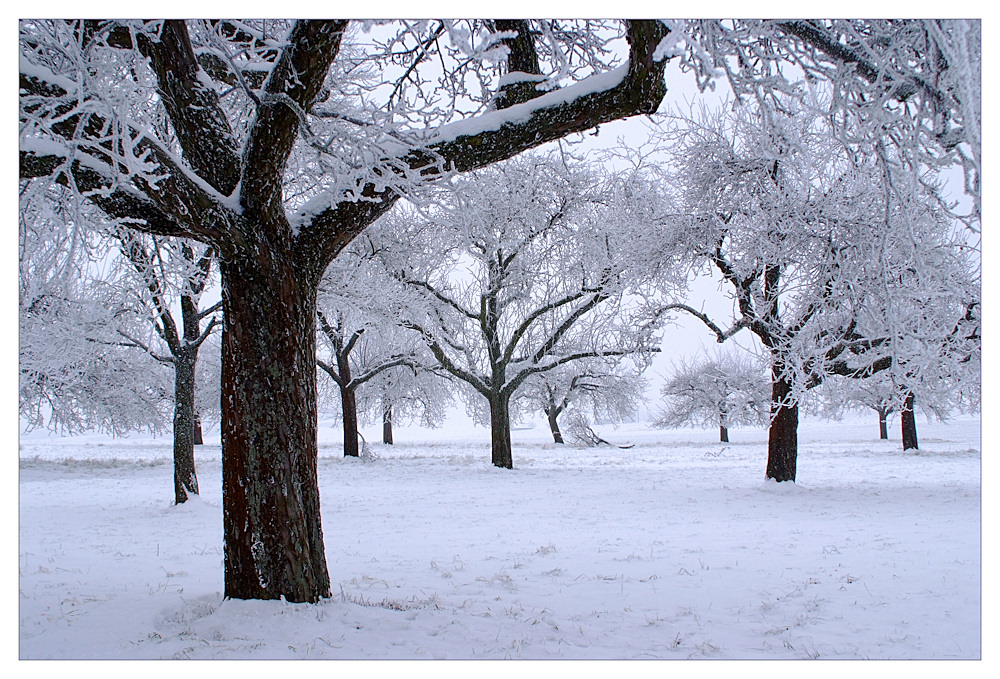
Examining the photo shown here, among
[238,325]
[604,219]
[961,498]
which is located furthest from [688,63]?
[604,219]

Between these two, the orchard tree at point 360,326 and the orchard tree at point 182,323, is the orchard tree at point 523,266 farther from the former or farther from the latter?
the orchard tree at point 182,323

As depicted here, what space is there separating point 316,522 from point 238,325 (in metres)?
A: 1.20

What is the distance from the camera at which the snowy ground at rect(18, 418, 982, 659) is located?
337 cm

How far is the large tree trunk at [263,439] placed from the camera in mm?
3445

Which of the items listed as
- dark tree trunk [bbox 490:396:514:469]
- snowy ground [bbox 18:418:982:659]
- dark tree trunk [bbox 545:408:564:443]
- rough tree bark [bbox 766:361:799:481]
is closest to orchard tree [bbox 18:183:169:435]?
snowy ground [bbox 18:418:982:659]

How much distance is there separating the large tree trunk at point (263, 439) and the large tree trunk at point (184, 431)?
571cm

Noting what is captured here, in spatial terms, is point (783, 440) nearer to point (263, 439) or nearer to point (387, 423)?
point (263, 439)

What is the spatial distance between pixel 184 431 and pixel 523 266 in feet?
26.2

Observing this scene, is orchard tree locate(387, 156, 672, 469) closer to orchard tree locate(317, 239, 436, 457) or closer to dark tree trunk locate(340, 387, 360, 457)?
orchard tree locate(317, 239, 436, 457)

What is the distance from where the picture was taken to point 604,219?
1342 cm

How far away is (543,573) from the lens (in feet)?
15.6

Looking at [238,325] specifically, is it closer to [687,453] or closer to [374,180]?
[374,180]

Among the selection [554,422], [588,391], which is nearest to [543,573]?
[588,391]

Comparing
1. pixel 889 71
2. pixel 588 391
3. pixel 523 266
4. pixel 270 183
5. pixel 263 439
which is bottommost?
pixel 588 391
